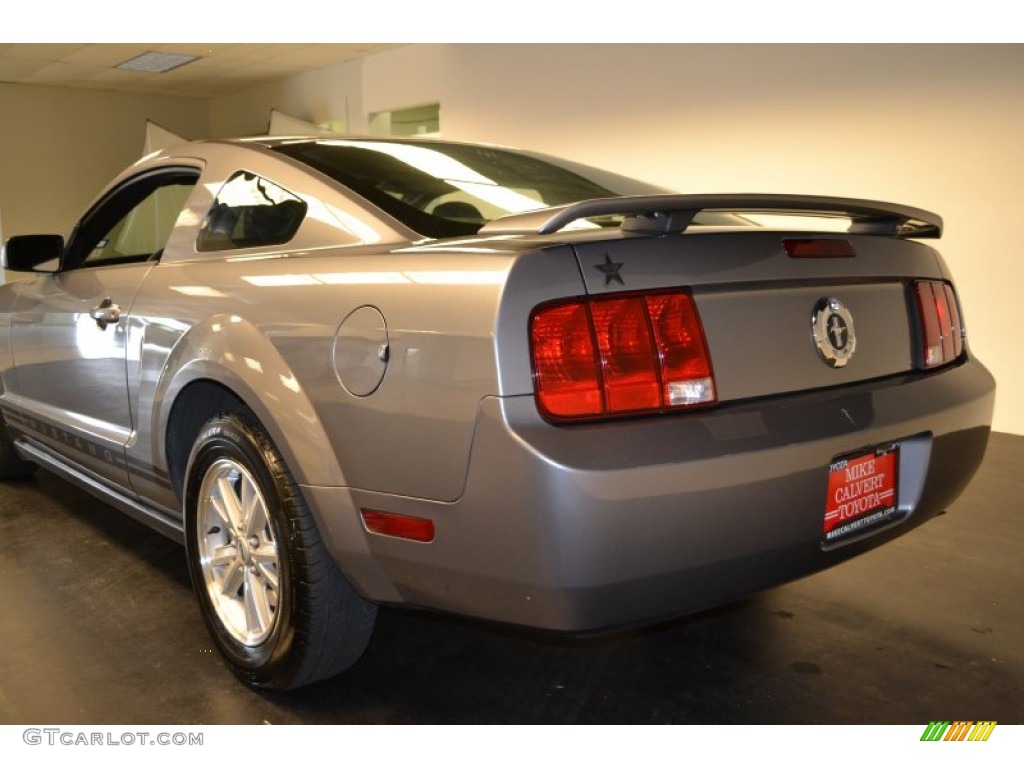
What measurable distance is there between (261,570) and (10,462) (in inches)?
89.8

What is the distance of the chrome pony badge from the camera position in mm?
1591

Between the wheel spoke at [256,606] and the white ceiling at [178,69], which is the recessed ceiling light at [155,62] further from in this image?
the wheel spoke at [256,606]

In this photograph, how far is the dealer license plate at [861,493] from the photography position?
1.54 m

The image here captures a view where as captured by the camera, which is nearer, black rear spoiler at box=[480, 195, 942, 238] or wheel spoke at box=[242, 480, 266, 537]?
black rear spoiler at box=[480, 195, 942, 238]

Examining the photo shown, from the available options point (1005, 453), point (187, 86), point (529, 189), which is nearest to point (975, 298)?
point (1005, 453)

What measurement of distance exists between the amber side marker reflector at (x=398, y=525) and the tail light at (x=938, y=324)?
3.47 ft

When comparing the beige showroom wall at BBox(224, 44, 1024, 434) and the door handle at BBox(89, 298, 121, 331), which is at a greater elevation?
the beige showroom wall at BBox(224, 44, 1024, 434)

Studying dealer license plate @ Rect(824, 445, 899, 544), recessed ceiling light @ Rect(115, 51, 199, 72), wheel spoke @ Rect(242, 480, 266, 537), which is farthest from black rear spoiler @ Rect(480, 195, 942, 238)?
recessed ceiling light @ Rect(115, 51, 199, 72)

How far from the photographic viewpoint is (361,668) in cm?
202

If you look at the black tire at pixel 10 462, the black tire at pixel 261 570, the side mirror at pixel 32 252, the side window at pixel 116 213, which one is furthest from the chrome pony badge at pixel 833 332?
the black tire at pixel 10 462

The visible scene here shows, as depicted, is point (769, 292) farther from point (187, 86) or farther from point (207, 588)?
point (187, 86)

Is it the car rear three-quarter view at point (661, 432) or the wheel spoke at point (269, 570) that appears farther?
the wheel spoke at point (269, 570)

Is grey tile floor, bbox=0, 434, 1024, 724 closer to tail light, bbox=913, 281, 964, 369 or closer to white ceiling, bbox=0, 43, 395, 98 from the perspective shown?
tail light, bbox=913, 281, 964, 369

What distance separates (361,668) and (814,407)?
1.15 m
